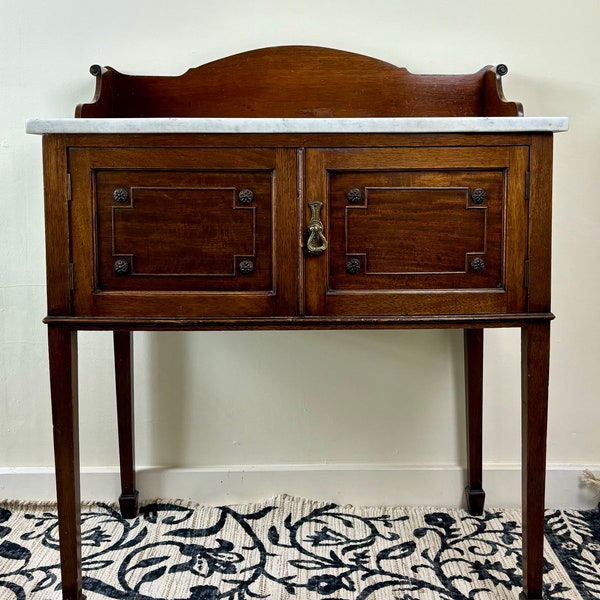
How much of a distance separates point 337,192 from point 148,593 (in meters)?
0.77

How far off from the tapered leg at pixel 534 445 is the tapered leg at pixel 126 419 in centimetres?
81

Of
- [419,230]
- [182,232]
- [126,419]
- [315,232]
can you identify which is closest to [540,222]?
[419,230]

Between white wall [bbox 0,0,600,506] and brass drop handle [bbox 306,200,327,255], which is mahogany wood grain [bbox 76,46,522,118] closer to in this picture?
white wall [bbox 0,0,600,506]

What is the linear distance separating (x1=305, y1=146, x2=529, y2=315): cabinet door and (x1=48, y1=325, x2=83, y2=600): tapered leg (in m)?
0.40

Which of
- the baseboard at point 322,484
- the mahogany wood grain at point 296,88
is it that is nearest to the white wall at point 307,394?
the baseboard at point 322,484

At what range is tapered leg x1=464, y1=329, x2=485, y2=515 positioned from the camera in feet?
4.81

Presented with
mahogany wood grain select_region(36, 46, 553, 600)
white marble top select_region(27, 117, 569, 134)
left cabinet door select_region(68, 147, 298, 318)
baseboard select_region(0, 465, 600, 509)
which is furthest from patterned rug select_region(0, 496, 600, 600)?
white marble top select_region(27, 117, 569, 134)

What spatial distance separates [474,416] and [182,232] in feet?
2.61

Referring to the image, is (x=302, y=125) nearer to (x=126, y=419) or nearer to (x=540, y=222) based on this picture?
(x=540, y=222)

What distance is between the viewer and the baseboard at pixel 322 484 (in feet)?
5.09

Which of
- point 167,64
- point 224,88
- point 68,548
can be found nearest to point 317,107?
point 224,88

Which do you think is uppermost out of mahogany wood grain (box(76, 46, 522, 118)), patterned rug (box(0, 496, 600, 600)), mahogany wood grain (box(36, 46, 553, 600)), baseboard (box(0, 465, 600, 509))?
mahogany wood grain (box(76, 46, 522, 118))

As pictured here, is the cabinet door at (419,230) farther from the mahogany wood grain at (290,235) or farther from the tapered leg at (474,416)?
the tapered leg at (474,416)

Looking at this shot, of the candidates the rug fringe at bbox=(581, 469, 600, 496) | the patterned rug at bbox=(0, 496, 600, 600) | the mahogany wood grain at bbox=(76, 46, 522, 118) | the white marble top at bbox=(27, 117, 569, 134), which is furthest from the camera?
the rug fringe at bbox=(581, 469, 600, 496)
